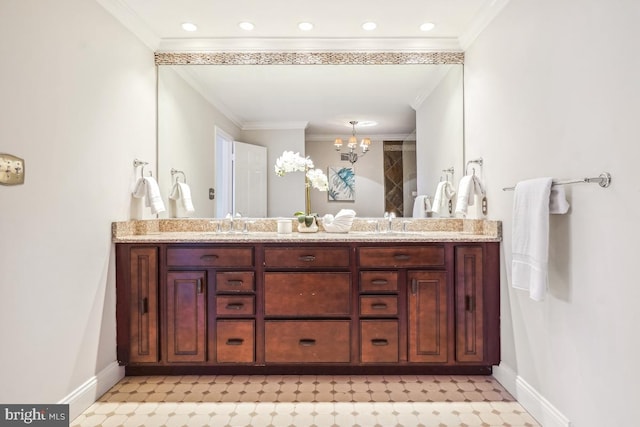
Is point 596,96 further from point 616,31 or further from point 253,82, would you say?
point 253,82

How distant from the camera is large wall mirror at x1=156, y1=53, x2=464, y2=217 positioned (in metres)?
2.82

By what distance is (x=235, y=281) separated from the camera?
2348 millimetres

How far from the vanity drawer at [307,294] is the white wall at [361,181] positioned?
0.73 metres

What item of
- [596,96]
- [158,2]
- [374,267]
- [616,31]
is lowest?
[374,267]

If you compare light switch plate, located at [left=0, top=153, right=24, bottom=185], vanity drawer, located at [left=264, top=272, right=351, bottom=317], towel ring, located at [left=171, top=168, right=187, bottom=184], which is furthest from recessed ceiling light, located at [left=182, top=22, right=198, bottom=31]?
vanity drawer, located at [left=264, top=272, right=351, bottom=317]

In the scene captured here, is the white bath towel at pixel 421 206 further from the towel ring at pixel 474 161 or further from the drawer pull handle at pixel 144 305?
the drawer pull handle at pixel 144 305

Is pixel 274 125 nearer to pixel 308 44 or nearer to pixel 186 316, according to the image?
pixel 308 44

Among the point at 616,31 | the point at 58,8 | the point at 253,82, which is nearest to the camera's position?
the point at 616,31

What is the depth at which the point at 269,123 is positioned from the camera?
117 inches

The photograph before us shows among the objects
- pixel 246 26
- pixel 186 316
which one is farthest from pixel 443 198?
pixel 186 316

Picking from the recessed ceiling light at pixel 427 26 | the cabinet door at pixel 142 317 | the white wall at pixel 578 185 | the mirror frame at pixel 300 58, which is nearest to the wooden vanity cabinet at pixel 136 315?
the cabinet door at pixel 142 317

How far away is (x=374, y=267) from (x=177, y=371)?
1.43 metres

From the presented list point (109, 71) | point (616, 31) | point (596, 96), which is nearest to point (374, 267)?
point (596, 96)

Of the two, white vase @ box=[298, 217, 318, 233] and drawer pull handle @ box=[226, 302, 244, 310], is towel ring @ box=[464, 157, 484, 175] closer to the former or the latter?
white vase @ box=[298, 217, 318, 233]
